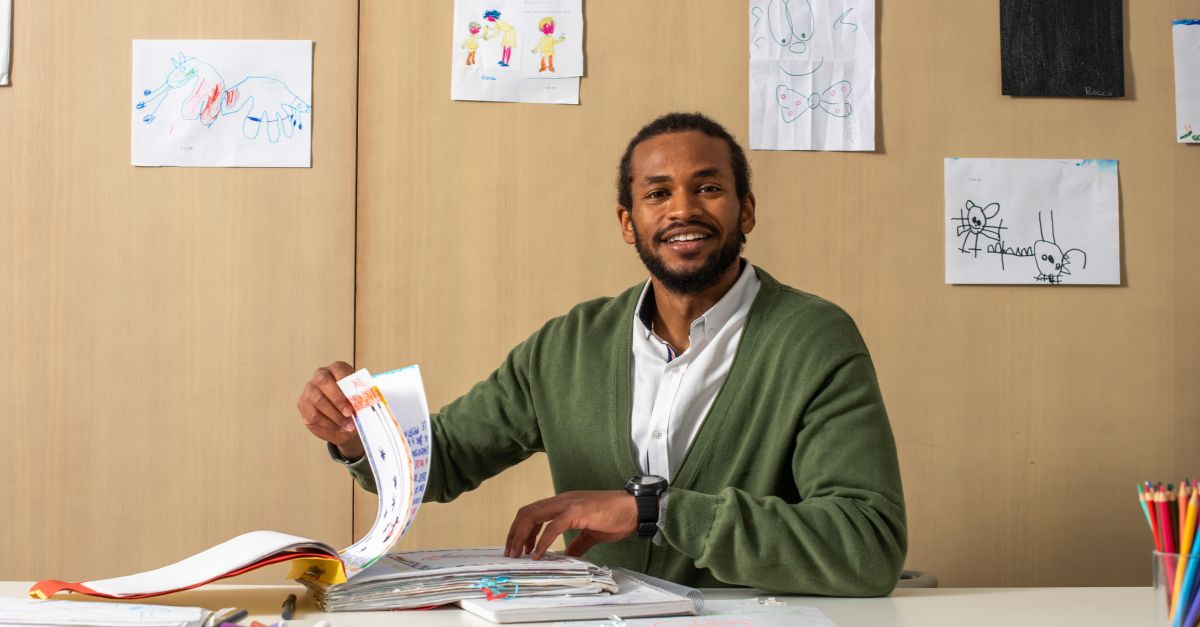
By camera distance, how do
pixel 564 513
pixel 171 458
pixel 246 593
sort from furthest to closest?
pixel 171 458 → pixel 564 513 → pixel 246 593

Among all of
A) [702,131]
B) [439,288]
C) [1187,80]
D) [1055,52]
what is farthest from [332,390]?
[1187,80]

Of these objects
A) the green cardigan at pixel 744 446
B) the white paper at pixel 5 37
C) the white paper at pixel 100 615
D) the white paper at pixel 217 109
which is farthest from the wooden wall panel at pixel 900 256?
the white paper at pixel 100 615

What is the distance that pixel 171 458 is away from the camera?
6.79 feet

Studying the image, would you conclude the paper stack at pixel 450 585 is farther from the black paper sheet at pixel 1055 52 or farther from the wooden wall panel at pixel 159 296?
the black paper sheet at pixel 1055 52

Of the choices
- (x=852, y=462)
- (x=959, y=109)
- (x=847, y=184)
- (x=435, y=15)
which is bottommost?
(x=852, y=462)

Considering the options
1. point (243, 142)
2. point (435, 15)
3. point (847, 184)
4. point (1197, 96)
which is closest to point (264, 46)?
point (243, 142)

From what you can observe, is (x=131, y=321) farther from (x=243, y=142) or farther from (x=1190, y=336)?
(x=1190, y=336)

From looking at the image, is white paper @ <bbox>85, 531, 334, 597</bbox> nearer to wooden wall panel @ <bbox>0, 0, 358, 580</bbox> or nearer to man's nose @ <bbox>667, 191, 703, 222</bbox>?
man's nose @ <bbox>667, 191, 703, 222</bbox>

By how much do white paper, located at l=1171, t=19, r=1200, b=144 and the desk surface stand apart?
4.30 feet

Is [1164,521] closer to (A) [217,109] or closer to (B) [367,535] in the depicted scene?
(B) [367,535]

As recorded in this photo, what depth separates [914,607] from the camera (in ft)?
3.67

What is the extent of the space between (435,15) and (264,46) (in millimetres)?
350

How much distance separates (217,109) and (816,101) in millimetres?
1219

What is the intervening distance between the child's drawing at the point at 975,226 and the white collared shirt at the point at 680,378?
75 cm
